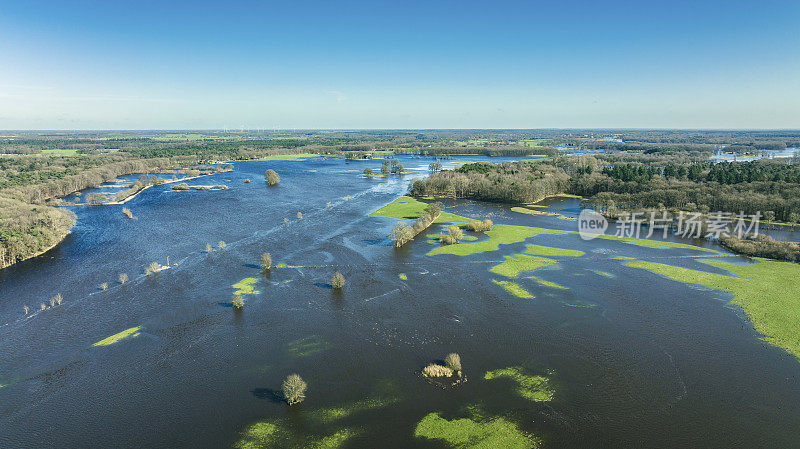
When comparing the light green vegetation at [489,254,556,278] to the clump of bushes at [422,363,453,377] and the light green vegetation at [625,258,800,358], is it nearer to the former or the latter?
the light green vegetation at [625,258,800,358]

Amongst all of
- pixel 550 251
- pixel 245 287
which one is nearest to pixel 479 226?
pixel 550 251

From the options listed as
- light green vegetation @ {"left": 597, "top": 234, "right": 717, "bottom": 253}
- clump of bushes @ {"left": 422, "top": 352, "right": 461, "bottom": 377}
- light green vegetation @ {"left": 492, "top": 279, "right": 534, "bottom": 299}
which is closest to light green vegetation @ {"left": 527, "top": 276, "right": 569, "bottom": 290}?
light green vegetation @ {"left": 492, "top": 279, "right": 534, "bottom": 299}

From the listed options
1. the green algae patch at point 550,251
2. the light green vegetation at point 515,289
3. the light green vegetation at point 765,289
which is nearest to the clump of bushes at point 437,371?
the light green vegetation at point 515,289

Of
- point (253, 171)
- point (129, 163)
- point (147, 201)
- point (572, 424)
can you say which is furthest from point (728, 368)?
point (129, 163)

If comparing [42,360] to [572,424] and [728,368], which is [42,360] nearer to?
[572,424]

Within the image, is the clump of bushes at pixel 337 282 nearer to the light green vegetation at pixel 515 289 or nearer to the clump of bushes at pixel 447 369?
the clump of bushes at pixel 447 369

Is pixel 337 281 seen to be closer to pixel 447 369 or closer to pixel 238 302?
pixel 238 302
